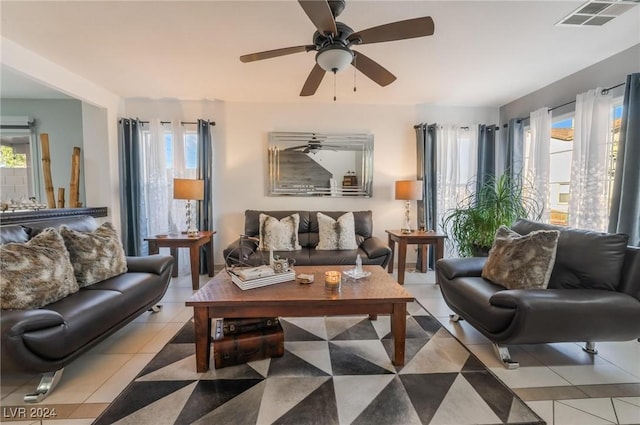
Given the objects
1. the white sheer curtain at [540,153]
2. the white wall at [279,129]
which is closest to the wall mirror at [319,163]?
the white wall at [279,129]

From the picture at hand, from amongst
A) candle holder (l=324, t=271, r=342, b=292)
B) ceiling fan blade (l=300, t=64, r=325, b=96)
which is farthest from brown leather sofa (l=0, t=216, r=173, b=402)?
ceiling fan blade (l=300, t=64, r=325, b=96)

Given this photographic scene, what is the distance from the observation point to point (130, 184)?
3.96 m

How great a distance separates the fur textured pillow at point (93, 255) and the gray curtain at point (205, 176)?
1.51 m

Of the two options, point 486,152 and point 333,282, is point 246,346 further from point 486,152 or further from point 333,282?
point 486,152

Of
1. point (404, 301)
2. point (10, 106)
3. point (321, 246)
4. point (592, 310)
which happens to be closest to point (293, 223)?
point (321, 246)

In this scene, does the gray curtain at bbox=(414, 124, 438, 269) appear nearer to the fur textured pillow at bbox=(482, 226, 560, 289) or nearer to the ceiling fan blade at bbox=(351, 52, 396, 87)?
the fur textured pillow at bbox=(482, 226, 560, 289)

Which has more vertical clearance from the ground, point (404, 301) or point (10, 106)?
point (10, 106)

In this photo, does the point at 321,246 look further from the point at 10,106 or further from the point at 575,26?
the point at 10,106

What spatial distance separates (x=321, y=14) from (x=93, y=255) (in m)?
2.47

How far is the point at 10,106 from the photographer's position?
156 inches

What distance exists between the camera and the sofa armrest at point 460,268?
8.32 ft

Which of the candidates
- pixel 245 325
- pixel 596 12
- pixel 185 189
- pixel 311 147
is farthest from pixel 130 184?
pixel 596 12

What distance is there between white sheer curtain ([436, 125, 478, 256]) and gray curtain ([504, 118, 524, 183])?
1.41 feet

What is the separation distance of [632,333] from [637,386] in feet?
1.07
